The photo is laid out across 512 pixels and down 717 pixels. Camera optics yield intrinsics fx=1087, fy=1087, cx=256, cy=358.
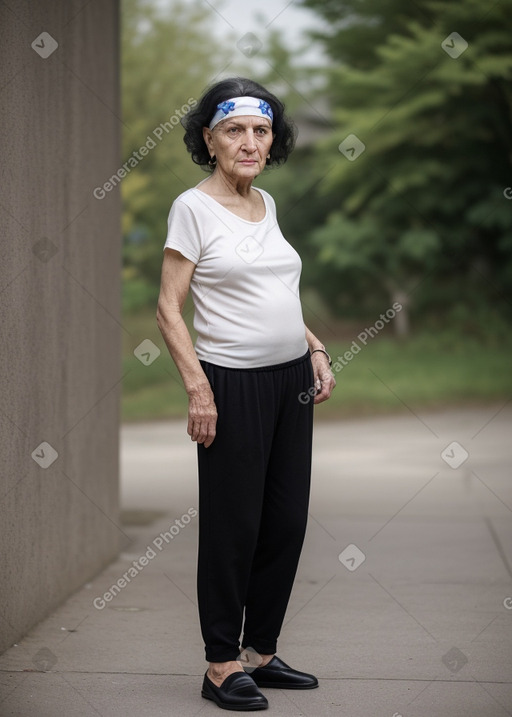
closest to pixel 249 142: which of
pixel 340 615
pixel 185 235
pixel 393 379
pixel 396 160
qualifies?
pixel 185 235

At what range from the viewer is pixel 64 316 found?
16.8 ft

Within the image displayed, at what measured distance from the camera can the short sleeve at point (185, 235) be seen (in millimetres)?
3516

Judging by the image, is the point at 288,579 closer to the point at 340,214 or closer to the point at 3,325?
the point at 3,325

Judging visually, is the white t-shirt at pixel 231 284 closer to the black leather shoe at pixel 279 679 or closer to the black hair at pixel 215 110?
the black hair at pixel 215 110

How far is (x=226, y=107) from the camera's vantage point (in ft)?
11.7

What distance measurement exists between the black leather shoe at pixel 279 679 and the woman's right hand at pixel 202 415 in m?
0.93

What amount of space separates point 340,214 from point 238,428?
2010 centimetres

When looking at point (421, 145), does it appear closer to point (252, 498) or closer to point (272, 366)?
point (272, 366)

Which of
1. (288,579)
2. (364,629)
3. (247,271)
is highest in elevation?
(247,271)

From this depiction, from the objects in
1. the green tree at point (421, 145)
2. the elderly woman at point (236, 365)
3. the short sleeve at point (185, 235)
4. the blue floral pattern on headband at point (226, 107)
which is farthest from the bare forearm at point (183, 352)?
the green tree at point (421, 145)

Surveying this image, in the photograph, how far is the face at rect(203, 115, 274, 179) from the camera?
3.57 metres

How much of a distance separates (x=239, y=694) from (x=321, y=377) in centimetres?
111

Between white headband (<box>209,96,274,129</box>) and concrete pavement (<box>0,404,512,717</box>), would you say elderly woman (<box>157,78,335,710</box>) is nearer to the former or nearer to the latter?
white headband (<box>209,96,274,129</box>)

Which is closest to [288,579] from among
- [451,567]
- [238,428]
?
[238,428]
